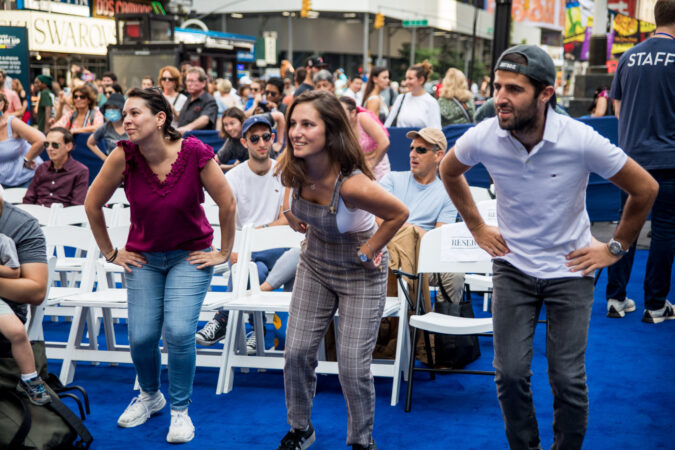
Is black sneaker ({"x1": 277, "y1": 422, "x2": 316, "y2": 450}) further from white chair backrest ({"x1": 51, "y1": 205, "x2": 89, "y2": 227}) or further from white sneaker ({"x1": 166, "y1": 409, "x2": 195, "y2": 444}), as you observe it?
white chair backrest ({"x1": 51, "y1": 205, "x2": 89, "y2": 227})

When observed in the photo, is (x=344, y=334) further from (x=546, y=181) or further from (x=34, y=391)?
(x=34, y=391)

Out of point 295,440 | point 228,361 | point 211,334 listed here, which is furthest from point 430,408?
point 211,334

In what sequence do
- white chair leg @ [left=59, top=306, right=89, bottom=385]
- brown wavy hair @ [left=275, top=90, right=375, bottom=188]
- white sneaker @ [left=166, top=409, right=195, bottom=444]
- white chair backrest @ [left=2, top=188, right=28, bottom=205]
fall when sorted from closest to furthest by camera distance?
brown wavy hair @ [left=275, top=90, right=375, bottom=188] → white sneaker @ [left=166, top=409, right=195, bottom=444] → white chair leg @ [left=59, top=306, right=89, bottom=385] → white chair backrest @ [left=2, top=188, right=28, bottom=205]

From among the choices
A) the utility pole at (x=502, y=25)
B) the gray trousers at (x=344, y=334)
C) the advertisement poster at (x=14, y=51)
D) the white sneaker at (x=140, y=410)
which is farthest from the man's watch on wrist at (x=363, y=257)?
Result: the advertisement poster at (x=14, y=51)

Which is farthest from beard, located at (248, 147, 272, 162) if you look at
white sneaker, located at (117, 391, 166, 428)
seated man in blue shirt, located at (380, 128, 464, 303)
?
white sneaker, located at (117, 391, 166, 428)

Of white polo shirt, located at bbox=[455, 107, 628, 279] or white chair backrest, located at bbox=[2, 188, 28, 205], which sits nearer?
white polo shirt, located at bbox=[455, 107, 628, 279]

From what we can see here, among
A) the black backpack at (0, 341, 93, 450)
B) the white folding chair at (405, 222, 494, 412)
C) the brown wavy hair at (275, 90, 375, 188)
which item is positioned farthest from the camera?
the white folding chair at (405, 222, 494, 412)

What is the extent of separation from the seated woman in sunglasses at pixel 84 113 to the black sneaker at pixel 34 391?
749 centimetres

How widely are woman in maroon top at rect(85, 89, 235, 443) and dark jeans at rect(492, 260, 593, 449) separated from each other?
1730 mm

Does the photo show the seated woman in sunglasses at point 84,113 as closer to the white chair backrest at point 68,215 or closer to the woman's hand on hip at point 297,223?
the white chair backrest at point 68,215

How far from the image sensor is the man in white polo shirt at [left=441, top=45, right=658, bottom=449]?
2943 mm

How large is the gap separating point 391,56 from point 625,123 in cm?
6069

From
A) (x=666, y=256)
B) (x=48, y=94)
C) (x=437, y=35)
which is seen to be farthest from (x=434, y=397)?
(x=437, y=35)

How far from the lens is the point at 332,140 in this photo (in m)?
3.52
